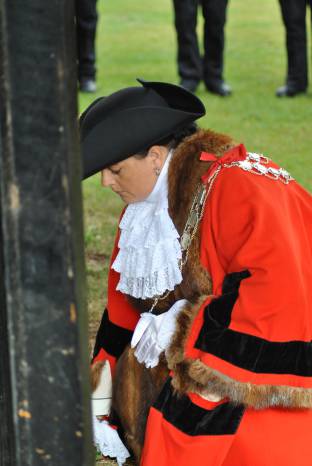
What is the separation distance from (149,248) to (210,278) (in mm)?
269

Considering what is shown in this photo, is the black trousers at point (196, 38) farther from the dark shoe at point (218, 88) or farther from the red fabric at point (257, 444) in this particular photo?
the red fabric at point (257, 444)

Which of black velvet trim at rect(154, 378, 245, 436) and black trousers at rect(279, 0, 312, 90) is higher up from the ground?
black velvet trim at rect(154, 378, 245, 436)

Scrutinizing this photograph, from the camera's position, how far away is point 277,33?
485 inches

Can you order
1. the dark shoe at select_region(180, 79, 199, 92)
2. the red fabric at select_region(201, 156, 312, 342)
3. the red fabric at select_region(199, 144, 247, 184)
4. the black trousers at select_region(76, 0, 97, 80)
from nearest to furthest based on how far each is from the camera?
the red fabric at select_region(201, 156, 312, 342), the red fabric at select_region(199, 144, 247, 184), the dark shoe at select_region(180, 79, 199, 92), the black trousers at select_region(76, 0, 97, 80)

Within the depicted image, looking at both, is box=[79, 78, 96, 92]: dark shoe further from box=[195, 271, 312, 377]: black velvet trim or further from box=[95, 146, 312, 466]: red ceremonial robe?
box=[195, 271, 312, 377]: black velvet trim

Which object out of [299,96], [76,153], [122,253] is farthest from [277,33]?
[76,153]

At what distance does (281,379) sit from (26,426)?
4.99 ft

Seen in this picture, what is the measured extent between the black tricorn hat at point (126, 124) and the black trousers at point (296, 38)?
6.10 metres

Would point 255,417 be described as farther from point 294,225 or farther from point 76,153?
point 76,153

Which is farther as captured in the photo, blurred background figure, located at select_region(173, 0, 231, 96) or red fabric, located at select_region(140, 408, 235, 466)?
blurred background figure, located at select_region(173, 0, 231, 96)

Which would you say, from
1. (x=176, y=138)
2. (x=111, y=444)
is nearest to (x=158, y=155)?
(x=176, y=138)

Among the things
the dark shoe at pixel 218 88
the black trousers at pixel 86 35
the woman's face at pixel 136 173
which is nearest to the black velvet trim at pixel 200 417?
the woman's face at pixel 136 173

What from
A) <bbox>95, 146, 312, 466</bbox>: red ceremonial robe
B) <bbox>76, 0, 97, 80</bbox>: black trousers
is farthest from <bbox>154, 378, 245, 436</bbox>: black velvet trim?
<bbox>76, 0, 97, 80</bbox>: black trousers

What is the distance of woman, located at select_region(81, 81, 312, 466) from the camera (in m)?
2.84
